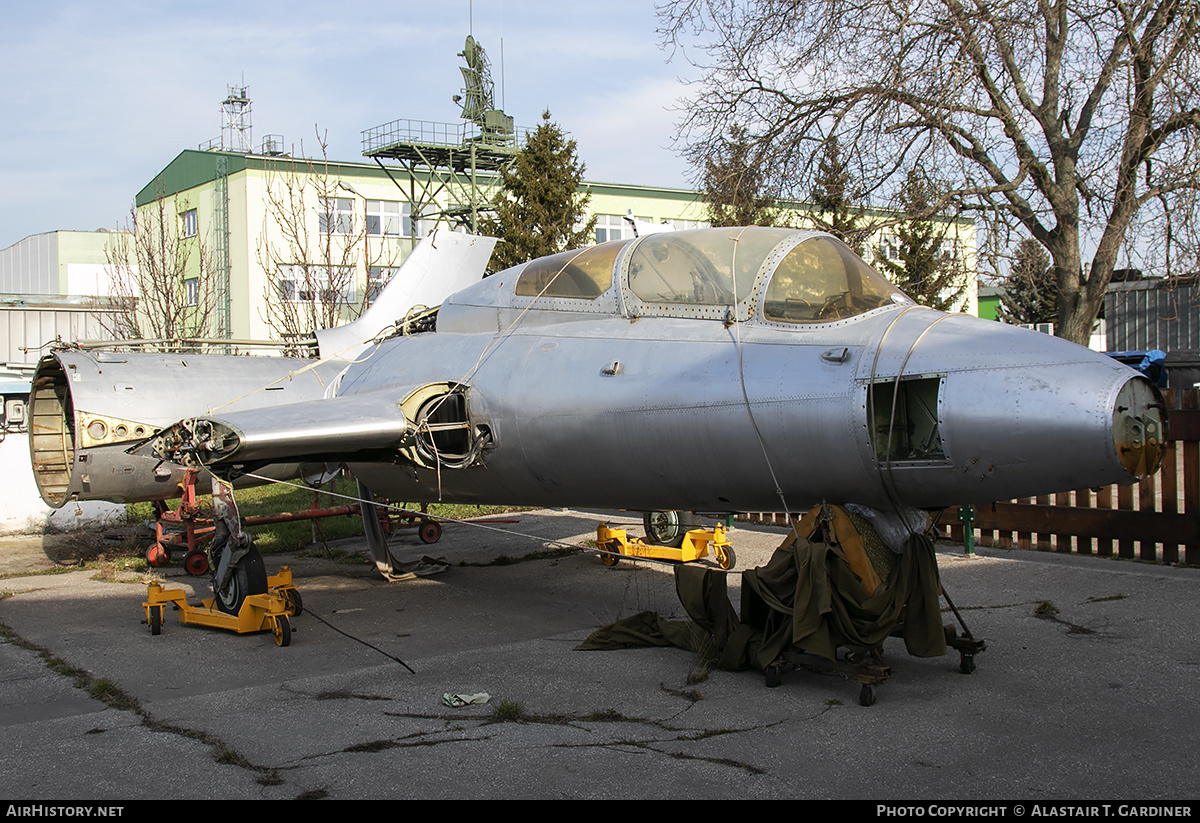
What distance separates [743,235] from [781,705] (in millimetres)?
2989

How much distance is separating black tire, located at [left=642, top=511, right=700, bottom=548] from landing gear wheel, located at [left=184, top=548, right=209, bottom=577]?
17.7 feet

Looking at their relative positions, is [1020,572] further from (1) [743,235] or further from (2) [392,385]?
(2) [392,385]

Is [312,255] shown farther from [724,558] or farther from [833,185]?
[724,558]

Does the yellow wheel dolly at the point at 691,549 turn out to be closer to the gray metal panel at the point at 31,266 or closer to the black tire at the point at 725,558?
the black tire at the point at 725,558

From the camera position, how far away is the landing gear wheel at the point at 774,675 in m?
5.93

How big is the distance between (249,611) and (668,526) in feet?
18.4

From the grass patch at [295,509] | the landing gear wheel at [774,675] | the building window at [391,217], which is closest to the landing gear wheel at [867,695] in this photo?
the landing gear wheel at [774,675]

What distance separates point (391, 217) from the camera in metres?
36.4

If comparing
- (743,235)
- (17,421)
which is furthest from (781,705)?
(17,421)

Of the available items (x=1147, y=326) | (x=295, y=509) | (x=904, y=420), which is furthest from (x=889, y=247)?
(x=1147, y=326)

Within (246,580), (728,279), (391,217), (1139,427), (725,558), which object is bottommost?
(725,558)

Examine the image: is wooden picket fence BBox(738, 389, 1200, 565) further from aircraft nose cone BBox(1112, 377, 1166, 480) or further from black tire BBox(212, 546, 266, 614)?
black tire BBox(212, 546, 266, 614)

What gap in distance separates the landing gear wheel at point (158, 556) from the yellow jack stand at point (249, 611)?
13.0 feet

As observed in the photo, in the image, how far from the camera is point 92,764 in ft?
15.7
